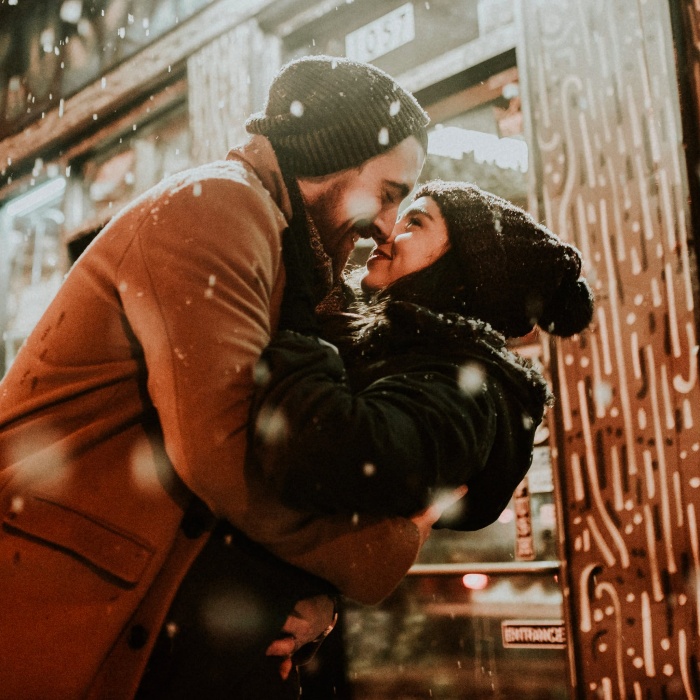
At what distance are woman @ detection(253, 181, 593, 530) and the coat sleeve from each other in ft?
0.20

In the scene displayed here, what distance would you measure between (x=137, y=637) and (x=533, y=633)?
296cm

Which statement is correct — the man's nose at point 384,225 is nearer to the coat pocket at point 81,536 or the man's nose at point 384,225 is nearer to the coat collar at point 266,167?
the coat collar at point 266,167

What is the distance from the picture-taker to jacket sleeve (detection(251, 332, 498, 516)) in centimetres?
120

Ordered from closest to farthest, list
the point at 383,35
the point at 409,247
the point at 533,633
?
Answer: the point at 409,247
the point at 533,633
the point at 383,35

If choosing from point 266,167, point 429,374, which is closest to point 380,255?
point 266,167

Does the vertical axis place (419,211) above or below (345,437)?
above

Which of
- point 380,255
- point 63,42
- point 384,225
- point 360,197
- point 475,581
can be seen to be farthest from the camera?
point 63,42

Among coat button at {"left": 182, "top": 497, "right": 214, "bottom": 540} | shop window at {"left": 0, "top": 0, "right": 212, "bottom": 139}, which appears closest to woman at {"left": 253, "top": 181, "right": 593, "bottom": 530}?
coat button at {"left": 182, "top": 497, "right": 214, "bottom": 540}

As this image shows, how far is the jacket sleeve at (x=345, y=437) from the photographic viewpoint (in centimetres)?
120

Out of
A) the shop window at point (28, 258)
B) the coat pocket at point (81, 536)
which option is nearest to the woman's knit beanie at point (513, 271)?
the coat pocket at point (81, 536)

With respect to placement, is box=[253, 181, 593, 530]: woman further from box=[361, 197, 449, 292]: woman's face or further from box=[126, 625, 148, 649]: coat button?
box=[126, 625, 148, 649]: coat button

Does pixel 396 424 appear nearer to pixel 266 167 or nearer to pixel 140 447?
pixel 140 447

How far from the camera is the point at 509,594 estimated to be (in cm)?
392

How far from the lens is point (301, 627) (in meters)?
1.53
